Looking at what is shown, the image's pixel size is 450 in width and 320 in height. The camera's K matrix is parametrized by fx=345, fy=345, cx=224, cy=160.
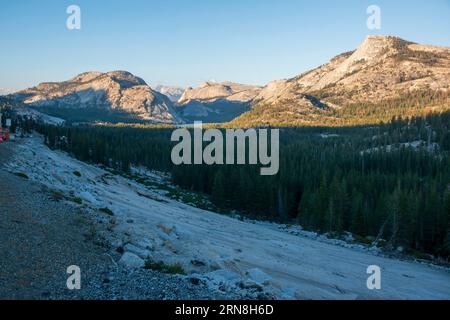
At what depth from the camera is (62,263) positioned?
20594mm

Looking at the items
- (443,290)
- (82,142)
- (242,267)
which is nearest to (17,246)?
(242,267)

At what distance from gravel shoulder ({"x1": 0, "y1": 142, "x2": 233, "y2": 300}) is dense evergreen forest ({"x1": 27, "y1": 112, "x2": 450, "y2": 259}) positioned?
52.3 meters

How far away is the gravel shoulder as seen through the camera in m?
17.8

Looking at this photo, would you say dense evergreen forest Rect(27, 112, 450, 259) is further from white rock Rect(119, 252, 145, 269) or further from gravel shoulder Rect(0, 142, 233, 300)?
gravel shoulder Rect(0, 142, 233, 300)

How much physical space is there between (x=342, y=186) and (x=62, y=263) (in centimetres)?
6777

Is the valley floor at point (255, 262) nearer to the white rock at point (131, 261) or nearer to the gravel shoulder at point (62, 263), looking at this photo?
the white rock at point (131, 261)

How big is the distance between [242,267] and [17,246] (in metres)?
18.4

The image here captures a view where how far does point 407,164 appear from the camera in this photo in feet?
424

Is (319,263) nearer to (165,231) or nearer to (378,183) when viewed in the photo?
(165,231)

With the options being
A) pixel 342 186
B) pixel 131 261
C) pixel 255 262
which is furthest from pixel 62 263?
pixel 342 186

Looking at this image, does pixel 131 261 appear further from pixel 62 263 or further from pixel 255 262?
pixel 255 262

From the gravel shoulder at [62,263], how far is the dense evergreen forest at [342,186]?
5226 centimetres

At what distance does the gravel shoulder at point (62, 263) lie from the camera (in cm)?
1782

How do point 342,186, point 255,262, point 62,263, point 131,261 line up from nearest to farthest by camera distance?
point 62,263 → point 131,261 → point 255,262 → point 342,186
